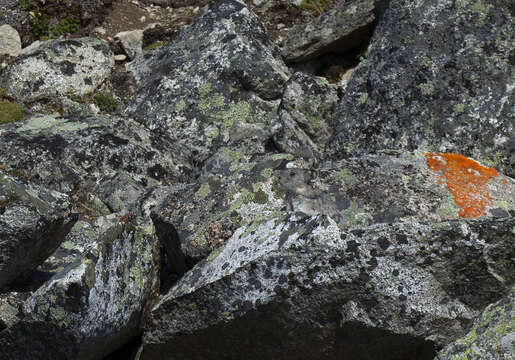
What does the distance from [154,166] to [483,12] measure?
616 cm

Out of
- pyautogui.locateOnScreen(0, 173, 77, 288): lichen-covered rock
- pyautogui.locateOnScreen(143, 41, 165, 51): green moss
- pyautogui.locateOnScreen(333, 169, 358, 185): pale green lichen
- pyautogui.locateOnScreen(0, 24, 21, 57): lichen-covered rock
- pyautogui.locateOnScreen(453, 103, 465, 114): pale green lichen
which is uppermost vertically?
pyautogui.locateOnScreen(0, 24, 21, 57): lichen-covered rock

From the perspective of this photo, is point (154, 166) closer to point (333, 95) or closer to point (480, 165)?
point (333, 95)

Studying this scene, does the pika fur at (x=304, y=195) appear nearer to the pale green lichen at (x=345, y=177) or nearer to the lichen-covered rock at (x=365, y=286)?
the pale green lichen at (x=345, y=177)

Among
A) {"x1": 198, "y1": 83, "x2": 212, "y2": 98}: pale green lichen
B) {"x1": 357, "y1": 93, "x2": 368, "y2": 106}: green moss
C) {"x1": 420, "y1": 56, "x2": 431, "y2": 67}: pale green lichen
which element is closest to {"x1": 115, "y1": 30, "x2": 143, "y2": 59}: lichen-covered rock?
{"x1": 198, "y1": 83, "x2": 212, "y2": 98}: pale green lichen

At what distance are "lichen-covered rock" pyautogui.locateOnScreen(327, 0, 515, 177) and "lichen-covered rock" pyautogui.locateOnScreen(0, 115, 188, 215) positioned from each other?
11.3ft

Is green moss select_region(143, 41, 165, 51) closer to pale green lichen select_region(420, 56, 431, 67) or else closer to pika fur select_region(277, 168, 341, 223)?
pale green lichen select_region(420, 56, 431, 67)

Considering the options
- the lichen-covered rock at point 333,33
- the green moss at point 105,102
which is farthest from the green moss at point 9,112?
the lichen-covered rock at point 333,33

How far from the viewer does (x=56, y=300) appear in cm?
545

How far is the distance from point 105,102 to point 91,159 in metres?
3.37

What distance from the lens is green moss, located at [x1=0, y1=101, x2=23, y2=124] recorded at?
40.3 ft

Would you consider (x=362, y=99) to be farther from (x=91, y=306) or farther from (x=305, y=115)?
(x=91, y=306)

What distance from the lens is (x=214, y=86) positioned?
1164 centimetres

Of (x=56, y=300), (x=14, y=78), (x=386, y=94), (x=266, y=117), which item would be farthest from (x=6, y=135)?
(x=386, y=94)

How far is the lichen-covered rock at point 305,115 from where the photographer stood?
962 cm
